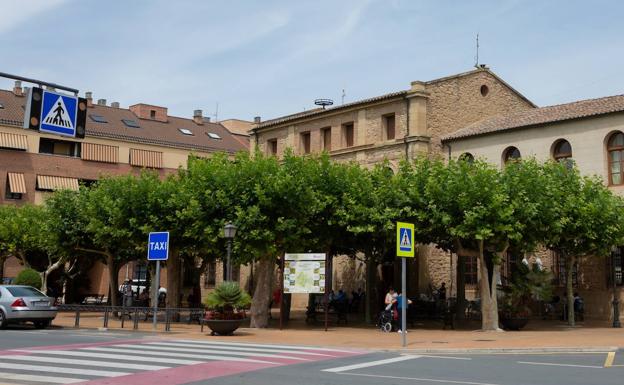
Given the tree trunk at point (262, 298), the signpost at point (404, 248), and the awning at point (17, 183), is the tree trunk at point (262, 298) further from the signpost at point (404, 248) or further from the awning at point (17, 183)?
the awning at point (17, 183)

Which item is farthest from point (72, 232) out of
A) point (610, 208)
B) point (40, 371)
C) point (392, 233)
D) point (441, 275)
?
point (610, 208)

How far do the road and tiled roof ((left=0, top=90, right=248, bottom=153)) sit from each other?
37228 mm

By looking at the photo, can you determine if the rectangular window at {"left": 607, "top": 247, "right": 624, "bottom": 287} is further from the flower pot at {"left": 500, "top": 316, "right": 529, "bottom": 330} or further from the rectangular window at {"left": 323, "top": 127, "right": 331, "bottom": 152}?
the rectangular window at {"left": 323, "top": 127, "right": 331, "bottom": 152}

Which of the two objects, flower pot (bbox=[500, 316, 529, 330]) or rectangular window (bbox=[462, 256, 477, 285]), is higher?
rectangular window (bbox=[462, 256, 477, 285])

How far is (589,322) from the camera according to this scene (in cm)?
2911

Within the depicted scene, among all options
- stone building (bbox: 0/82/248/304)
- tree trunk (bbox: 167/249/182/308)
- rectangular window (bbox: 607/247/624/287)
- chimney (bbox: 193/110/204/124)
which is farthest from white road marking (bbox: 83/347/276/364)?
chimney (bbox: 193/110/204/124)

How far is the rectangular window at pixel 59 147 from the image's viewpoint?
50406mm

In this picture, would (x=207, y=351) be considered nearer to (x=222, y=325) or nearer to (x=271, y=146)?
(x=222, y=325)

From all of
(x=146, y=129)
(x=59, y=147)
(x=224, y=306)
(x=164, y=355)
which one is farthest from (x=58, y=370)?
(x=146, y=129)

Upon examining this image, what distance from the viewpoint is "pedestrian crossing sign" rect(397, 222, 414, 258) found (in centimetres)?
1784

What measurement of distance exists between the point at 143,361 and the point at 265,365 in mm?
2312

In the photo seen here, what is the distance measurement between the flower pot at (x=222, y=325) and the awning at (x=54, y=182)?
31028mm

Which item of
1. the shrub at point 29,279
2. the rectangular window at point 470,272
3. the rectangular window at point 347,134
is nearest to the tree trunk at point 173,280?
the shrub at point 29,279

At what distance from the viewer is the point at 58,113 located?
1290 cm
